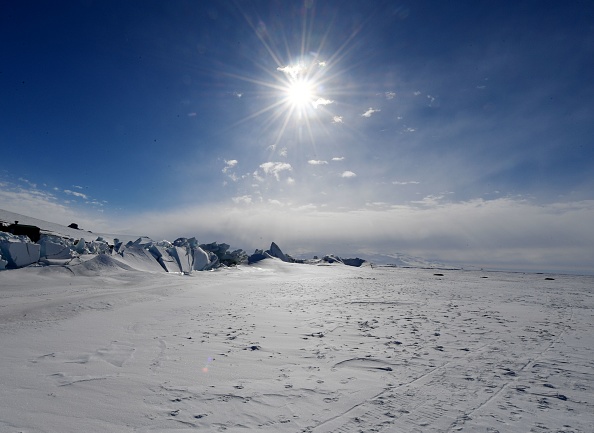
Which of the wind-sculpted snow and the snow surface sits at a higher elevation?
the wind-sculpted snow

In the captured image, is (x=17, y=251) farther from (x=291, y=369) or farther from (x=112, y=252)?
(x=291, y=369)

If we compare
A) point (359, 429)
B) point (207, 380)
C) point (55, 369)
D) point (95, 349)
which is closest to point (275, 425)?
point (359, 429)

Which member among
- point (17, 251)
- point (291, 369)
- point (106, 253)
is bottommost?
point (291, 369)

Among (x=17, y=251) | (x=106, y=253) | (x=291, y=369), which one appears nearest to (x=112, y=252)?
(x=106, y=253)

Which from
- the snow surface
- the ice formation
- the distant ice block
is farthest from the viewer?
the ice formation

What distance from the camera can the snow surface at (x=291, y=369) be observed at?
3742mm

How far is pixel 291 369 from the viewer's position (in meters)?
5.41

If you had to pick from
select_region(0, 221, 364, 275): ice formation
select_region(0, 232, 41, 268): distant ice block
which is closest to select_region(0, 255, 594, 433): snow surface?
select_region(0, 232, 41, 268): distant ice block

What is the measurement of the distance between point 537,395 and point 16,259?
70.1 ft

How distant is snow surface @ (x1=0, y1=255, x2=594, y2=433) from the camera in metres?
3.74

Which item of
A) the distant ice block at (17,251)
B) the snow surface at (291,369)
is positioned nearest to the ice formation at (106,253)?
the distant ice block at (17,251)

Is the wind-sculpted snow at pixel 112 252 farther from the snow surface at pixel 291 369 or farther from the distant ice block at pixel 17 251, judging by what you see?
the snow surface at pixel 291 369

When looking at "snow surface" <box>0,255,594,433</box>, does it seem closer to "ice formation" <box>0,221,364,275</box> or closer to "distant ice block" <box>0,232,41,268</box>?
"distant ice block" <box>0,232,41,268</box>

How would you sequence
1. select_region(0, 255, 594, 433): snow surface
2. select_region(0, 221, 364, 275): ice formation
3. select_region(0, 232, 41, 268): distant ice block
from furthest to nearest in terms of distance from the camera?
select_region(0, 221, 364, 275): ice formation
select_region(0, 232, 41, 268): distant ice block
select_region(0, 255, 594, 433): snow surface
